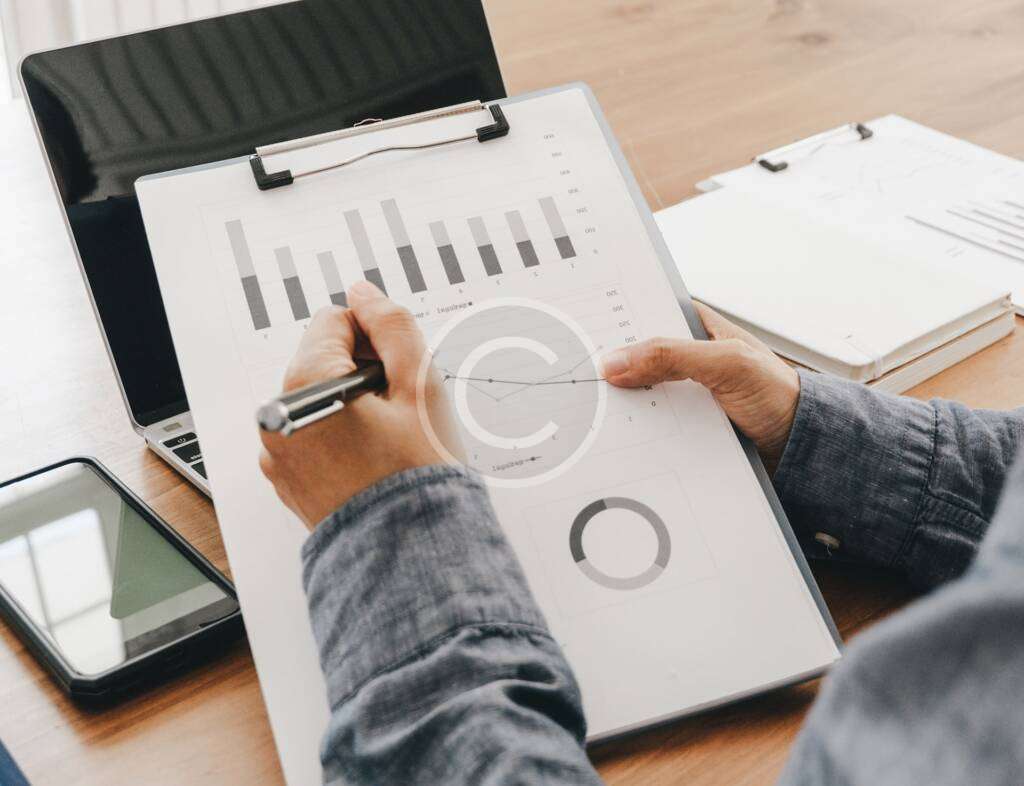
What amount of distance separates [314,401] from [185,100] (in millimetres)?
320

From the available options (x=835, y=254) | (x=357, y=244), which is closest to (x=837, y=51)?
(x=835, y=254)

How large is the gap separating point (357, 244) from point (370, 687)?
0.93ft

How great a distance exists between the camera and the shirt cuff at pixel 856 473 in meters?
0.58

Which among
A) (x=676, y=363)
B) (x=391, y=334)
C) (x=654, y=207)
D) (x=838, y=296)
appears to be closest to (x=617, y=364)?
(x=676, y=363)

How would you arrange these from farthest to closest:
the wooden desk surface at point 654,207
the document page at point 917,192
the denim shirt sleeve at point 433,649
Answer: the document page at point 917,192 → the wooden desk surface at point 654,207 → the denim shirt sleeve at point 433,649

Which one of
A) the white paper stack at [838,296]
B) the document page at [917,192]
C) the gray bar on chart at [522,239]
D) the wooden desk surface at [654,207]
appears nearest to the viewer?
the wooden desk surface at [654,207]

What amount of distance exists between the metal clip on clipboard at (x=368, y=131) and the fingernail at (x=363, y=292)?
103mm

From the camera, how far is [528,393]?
0.58m

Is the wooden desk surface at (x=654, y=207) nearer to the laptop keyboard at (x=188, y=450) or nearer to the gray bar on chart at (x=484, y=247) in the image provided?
the laptop keyboard at (x=188, y=450)

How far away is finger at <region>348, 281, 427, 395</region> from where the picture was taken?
0.52 meters

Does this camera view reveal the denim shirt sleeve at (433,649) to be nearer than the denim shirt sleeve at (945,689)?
No

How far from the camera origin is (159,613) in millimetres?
544

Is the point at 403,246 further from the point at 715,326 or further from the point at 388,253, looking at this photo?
the point at 715,326

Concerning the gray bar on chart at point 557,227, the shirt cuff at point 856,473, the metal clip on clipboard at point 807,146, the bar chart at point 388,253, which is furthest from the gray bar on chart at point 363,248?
the metal clip on clipboard at point 807,146
